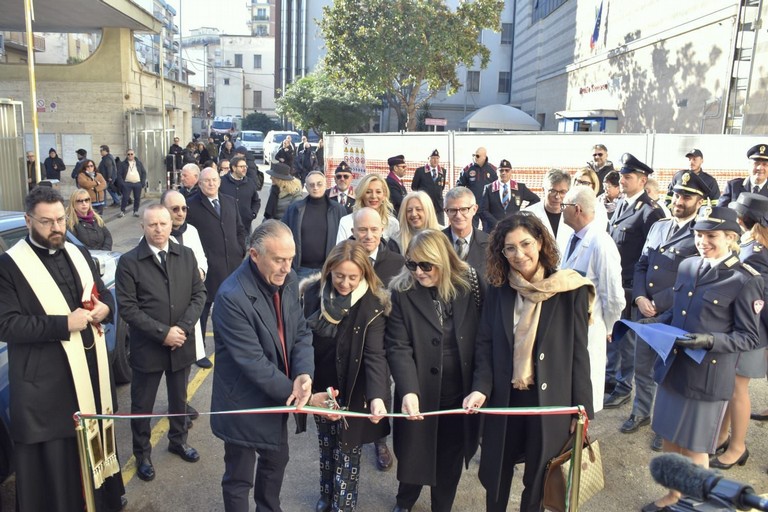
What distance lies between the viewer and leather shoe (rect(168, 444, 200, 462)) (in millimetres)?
4766

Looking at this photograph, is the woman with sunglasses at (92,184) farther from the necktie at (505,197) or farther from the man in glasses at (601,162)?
the man in glasses at (601,162)

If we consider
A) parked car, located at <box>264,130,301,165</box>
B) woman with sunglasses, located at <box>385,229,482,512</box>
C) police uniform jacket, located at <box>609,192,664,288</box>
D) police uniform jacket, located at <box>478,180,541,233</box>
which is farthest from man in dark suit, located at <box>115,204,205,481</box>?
parked car, located at <box>264,130,301,165</box>

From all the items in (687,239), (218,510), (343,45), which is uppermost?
(343,45)

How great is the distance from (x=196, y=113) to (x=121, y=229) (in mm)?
64443

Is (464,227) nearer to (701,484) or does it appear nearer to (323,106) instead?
(701,484)

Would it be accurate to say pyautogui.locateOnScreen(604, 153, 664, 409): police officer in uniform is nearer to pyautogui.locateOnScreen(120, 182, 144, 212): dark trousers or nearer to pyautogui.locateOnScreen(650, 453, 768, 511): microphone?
pyautogui.locateOnScreen(650, 453, 768, 511): microphone

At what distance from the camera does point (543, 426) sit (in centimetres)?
329

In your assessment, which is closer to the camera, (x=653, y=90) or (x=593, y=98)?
(x=653, y=90)

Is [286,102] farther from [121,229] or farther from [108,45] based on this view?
[121,229]

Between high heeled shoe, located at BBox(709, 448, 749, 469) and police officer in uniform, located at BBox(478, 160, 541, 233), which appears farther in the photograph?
police officer in uniform, located at BBox(478, 160, 541, 233)

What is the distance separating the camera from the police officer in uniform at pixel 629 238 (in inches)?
232

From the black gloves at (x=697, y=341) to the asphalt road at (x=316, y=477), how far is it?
1.26 meters

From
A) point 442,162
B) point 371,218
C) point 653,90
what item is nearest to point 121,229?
point 442,162

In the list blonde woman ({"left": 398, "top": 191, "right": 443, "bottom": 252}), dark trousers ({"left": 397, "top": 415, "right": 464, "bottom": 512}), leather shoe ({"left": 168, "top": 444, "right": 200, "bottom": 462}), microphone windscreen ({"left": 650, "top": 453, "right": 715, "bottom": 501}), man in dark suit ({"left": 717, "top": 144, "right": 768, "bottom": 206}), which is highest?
man in dark suit ({"left": 717, "top": 144, "right": 768, "bottom": 206})
